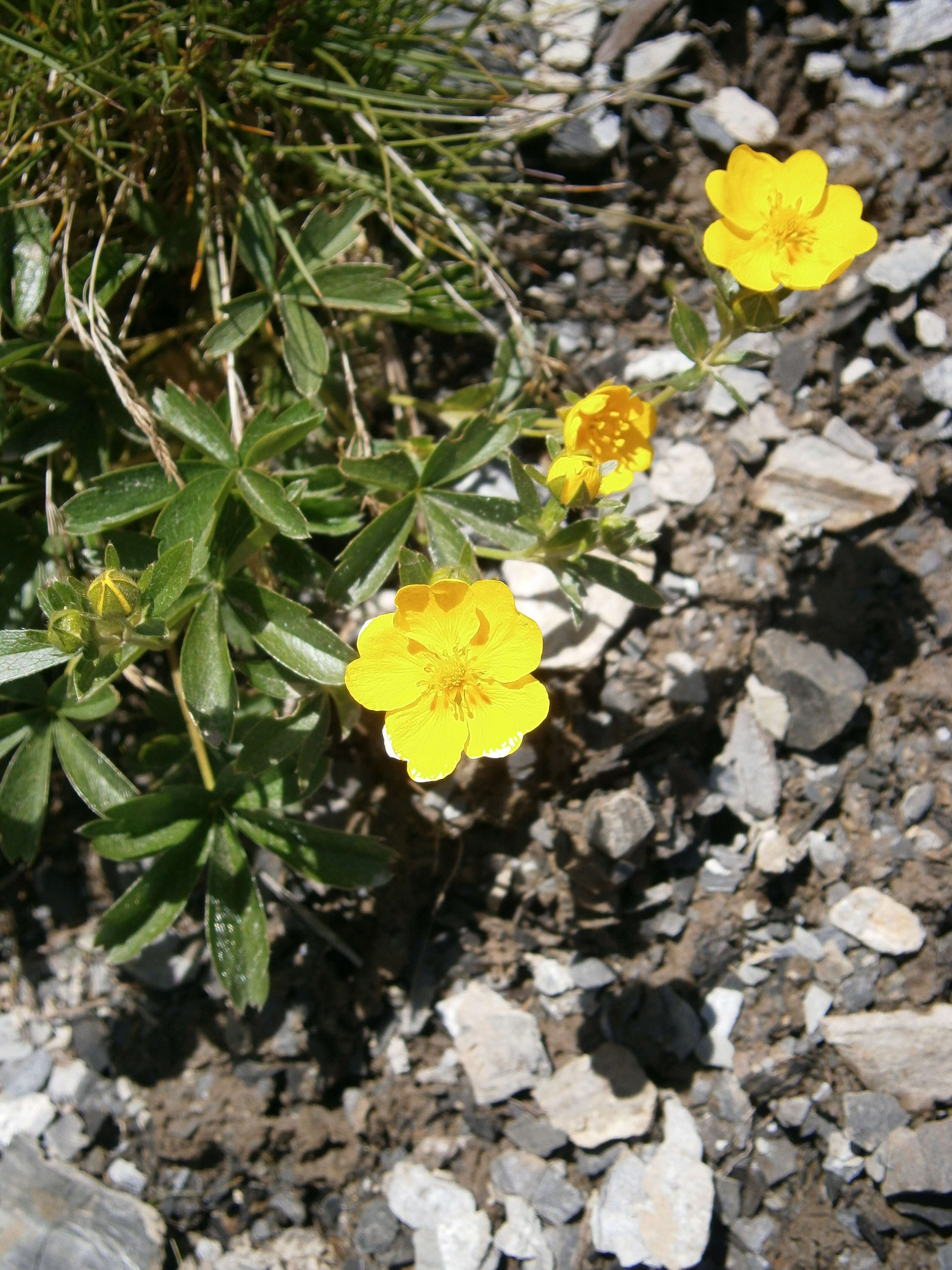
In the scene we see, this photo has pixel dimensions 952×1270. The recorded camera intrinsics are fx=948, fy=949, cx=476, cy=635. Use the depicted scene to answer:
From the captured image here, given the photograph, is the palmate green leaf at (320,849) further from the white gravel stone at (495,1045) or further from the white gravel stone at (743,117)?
the white gravel stone at (743,117)

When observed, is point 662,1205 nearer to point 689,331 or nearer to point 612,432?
point 612,432

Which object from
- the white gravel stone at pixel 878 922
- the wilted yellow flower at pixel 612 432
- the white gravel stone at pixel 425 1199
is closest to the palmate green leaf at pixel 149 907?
the white gravel stone at pixel 425 1199

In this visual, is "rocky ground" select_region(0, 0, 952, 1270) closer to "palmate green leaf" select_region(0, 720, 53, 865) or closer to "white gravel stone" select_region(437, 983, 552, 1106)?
"white gravel stone" select_region(437, 983, 552, 1106)

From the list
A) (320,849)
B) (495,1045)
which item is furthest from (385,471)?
(495,1045)

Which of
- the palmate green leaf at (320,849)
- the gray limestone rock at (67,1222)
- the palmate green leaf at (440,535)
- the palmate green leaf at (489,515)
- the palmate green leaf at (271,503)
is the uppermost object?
the palmate green leaf at (271,503)

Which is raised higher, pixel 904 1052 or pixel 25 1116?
pixel 904 1052

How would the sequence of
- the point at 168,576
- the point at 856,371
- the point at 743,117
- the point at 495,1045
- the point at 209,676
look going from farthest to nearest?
the point at 743,117 → the point at 856,371 → the point at 495,1045 → the point at 209,676 → the point at 168,576

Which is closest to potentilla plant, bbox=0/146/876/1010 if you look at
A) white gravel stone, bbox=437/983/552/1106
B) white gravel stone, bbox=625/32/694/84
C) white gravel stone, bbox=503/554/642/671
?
white gravel stone, bbox=503/554/642/671
